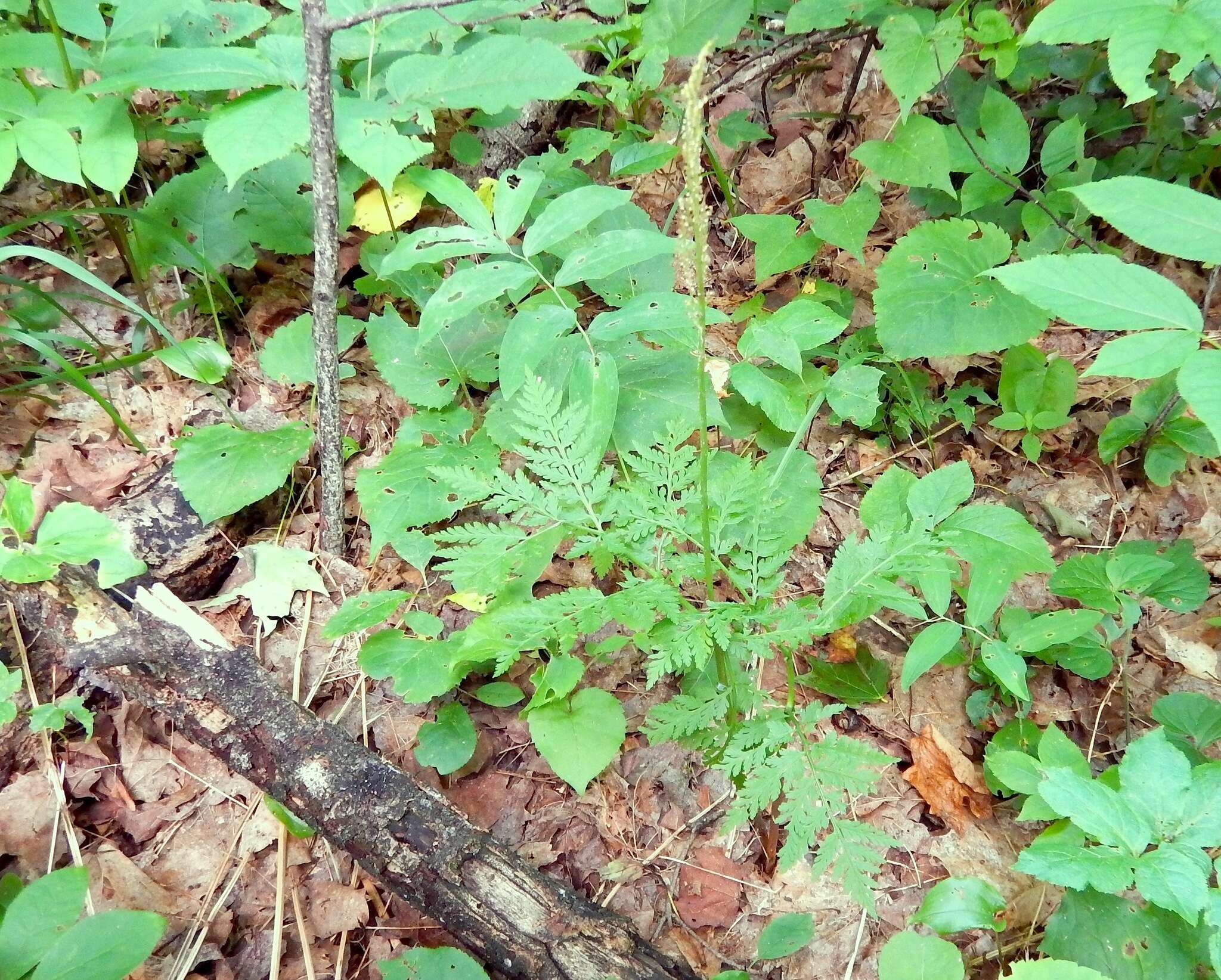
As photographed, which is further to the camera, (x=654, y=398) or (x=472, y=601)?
(x=472, y=601)

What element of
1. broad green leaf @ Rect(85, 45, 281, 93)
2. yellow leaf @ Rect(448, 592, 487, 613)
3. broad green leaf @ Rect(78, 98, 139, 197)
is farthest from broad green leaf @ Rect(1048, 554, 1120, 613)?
broad green leaf @ Rect(78, 98, 139, 197)

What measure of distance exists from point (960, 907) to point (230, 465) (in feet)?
6.43

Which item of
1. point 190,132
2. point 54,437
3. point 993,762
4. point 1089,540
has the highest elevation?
point 190,132

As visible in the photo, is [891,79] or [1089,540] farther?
[1089,540]

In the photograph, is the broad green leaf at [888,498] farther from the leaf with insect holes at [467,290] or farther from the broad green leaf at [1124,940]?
the leaf with insect holes at [467,290]

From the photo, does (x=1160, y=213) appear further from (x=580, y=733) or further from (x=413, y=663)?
(x=413, y=663)

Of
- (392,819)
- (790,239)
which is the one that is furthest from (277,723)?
(790,239)

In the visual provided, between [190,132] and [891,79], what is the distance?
6.34 feet

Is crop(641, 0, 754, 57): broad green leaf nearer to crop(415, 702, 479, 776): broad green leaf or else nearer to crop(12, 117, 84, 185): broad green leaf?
crop(12, 117, 84, 185): broad green leaf

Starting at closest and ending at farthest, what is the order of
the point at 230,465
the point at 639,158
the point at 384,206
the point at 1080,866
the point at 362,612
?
the point at 1080,866, the point at 362,612, the point at 230,465, the point at 639,158, the point at 384,206

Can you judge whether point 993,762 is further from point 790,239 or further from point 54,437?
point 54,437

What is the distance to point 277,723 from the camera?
1.61 meters

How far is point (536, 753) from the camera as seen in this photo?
1.83m

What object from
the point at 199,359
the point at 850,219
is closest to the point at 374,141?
the point at 199,359
